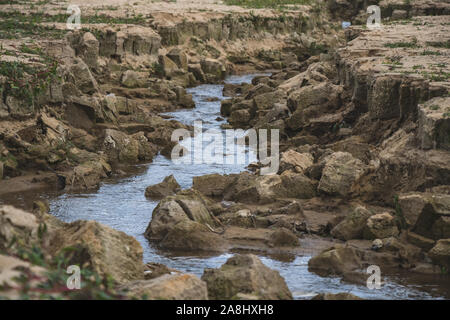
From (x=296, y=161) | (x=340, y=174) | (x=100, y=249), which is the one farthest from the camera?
(x=296, y=161)

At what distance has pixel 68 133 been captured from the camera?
22672 mm

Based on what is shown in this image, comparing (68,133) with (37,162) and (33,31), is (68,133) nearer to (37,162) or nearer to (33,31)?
(37,162)

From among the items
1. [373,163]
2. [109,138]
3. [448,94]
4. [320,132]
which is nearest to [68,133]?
[109,138]

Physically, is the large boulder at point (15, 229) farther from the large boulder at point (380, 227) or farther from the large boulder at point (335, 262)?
the large boulder at point (380, 227)

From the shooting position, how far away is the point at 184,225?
15.9m

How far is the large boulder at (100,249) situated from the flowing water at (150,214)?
215 cm

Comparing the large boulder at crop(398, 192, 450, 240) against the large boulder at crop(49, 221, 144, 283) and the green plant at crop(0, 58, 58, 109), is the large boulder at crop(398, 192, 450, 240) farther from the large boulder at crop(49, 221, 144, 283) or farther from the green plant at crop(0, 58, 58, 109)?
the green plant at crop(0, 58, 58, 109)

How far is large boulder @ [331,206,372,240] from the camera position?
52.8 feet

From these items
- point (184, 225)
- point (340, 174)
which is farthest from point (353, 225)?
point (184, 225)

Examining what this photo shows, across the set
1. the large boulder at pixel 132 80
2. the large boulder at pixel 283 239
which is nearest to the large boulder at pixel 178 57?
the large boulder at pixel 132 80
